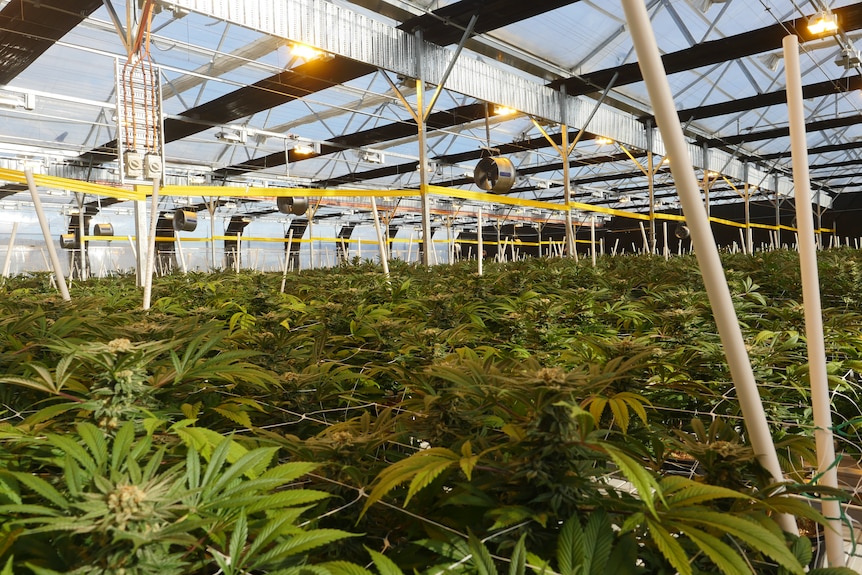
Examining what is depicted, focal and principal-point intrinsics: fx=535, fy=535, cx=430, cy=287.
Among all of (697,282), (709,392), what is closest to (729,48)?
(697,282)

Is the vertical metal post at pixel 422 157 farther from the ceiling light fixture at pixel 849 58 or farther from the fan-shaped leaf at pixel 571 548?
the fan-shaped leaf at pixel 571 548

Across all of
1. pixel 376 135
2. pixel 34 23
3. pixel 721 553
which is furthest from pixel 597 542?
pixel 376 135

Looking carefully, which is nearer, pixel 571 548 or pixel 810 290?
pixel 571 548

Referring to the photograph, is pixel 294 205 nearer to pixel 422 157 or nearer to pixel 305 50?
pixel 422 157

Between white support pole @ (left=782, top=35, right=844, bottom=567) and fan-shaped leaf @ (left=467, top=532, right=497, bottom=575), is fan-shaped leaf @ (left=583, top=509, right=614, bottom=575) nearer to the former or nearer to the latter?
fan-shaped leaf @ (left=467, top=532, right=497, bottom=575)

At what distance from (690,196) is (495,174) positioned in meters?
7.17

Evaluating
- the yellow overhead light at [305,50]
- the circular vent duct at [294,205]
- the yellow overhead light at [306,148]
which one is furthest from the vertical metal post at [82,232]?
the yellow overhead light at [305,50]

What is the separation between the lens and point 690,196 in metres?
0.72

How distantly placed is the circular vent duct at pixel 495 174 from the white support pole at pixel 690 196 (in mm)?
7093

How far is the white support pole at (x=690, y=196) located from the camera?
690mm

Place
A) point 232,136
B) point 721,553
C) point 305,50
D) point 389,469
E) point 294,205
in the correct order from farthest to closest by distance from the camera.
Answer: point 232,136 < point 294,205 < point 305,50 < point 389,469 < point 721,553

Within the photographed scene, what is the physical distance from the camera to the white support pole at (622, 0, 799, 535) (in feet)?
2.26

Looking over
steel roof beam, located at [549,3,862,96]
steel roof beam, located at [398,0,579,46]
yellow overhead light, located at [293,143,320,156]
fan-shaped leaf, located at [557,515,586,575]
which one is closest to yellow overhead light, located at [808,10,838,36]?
steel roof beam, located at [549,3,862,96]

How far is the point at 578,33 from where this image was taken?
809 centimetres
